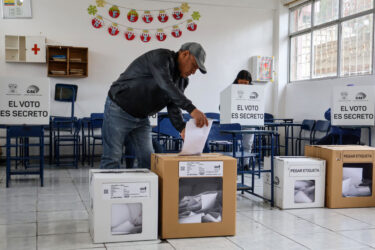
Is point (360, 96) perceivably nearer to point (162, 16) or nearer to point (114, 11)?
point (162, 16)

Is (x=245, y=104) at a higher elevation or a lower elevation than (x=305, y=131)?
higher

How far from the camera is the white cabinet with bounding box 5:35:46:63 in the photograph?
6.13 metres

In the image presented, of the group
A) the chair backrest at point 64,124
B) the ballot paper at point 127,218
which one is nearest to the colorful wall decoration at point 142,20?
the chair backrest at point 64,124

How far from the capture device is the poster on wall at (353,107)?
15.8 ft

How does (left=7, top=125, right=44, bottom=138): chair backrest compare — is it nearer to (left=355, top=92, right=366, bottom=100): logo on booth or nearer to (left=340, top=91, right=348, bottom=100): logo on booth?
(left=340, top=91, right=348, bottom=100): logo on booth

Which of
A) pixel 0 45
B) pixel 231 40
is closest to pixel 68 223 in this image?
pixel 0 45

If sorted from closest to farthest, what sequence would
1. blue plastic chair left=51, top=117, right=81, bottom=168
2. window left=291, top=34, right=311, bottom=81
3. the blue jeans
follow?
the blue jeans < blue plastic chair left=51, top=117, right=81, bottom=168 < window left=291, top=34, right=311, bottom=81

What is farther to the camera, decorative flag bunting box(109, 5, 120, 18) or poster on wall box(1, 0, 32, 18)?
decorative flag bunting box(109, 5, 120, 18)

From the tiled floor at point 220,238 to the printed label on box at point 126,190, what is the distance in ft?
0.87

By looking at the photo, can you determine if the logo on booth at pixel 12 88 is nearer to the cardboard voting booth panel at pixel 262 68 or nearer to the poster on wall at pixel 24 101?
the poster on wall at pixel 24 101

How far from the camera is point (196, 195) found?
2.34 meters


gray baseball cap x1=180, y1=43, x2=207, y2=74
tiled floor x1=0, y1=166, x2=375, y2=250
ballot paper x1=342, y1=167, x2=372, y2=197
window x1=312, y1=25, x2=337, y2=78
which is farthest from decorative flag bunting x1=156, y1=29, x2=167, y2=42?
gray baseball cap x1=180, y1=43, x2=207, y2=74

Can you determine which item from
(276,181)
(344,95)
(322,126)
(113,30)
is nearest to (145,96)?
(276,181)

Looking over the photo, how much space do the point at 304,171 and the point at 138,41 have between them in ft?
14.1
